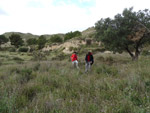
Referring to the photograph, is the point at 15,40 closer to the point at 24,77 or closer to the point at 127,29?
the point at 127,29

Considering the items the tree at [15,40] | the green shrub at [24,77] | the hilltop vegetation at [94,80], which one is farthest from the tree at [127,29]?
the tree at [15,40]

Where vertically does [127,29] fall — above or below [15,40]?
below

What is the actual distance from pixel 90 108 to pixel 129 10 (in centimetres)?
1378

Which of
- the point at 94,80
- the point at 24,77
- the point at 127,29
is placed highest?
the point at 127,29

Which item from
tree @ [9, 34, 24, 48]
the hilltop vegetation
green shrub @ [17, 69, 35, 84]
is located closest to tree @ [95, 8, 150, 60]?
the hilltop vegetation

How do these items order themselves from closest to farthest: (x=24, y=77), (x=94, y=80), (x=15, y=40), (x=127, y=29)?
(x=94, y=80)
(x=24, y=77)
(x=127, y=29)
(x=15, y=40)

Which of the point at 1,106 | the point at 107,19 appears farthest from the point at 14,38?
the point at 1,106

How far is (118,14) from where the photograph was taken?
13500 mm

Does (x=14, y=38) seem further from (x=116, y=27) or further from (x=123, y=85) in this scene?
(x=123, y=85)

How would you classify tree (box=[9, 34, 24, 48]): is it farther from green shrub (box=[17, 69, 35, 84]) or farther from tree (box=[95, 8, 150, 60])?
green shrub (box=[17, 69, 35, 84])

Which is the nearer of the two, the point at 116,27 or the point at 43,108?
the point at 43,108

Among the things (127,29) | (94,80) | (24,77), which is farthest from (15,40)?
(94,80)

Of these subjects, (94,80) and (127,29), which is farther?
(127,29)

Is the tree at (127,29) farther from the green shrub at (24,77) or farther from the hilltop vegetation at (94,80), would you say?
the green shrub at (24,77)
